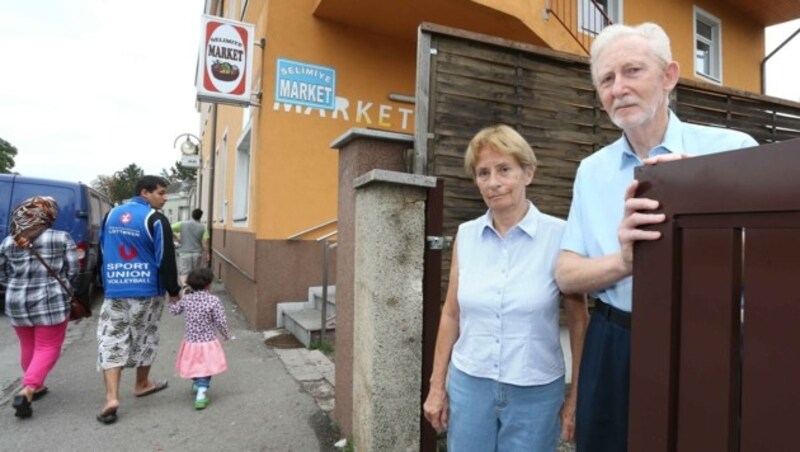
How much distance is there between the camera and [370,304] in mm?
2531

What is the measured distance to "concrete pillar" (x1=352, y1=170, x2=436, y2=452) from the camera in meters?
2.52

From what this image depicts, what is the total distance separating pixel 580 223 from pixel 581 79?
95.5 inches

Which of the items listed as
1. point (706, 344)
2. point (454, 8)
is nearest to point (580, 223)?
point (706, 344)

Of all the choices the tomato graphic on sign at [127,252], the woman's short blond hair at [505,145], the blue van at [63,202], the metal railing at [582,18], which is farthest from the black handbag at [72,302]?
the metal railing at [582,18]

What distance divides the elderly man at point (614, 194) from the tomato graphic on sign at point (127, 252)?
357 cm

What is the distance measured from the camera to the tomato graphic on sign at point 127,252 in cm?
386

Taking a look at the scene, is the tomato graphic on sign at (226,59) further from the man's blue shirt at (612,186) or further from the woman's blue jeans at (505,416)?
the man's blue shirt at (612,186)

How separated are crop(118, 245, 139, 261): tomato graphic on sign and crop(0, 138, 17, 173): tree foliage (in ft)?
223

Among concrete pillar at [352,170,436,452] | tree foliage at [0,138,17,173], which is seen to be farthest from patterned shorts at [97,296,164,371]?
tree foliage at [0,138,17,173]

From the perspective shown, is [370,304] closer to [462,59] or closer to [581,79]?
[462,59]

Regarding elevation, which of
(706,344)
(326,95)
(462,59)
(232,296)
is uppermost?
(326,95)

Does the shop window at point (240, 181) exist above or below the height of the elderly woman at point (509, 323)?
above

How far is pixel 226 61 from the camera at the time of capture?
20.9ft

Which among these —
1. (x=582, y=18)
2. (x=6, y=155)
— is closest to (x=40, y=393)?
(x=582, y=18)
